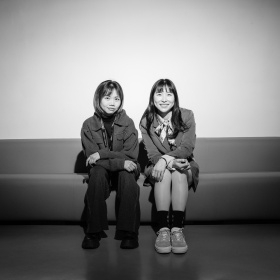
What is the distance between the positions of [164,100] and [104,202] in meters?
0.89

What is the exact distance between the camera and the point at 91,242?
6.56 ft

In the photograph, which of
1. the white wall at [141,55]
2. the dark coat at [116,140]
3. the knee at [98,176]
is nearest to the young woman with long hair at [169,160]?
the dark coat at [116,140]

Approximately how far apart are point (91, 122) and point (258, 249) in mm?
1455

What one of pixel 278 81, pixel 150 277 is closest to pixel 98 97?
pixel 150 277

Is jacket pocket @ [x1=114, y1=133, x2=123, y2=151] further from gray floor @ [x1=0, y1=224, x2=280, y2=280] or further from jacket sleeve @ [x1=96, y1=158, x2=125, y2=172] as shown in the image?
gray floor @ [x1=0, y1=224, x2=280, y2=280]

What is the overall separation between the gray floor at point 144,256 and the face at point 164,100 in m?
0.92

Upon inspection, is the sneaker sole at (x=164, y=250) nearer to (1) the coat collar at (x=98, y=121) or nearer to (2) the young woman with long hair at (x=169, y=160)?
(2) the young woman with long hair at (x=169, y=160)

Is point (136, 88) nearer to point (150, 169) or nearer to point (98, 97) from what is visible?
point (98, 97)

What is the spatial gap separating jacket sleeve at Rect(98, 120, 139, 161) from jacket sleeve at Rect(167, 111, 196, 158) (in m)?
0.29

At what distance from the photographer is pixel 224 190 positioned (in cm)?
235

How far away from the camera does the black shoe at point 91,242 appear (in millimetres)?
1989

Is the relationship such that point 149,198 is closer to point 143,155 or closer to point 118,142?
point 118,142

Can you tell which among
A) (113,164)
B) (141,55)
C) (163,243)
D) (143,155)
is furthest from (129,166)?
(141,55)

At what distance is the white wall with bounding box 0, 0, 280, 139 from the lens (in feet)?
10.1
